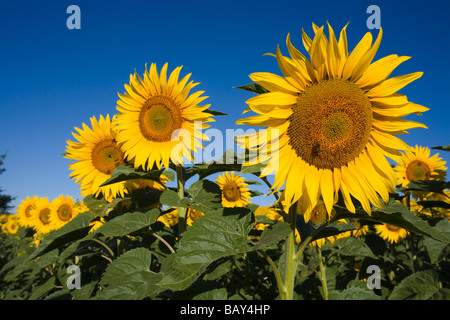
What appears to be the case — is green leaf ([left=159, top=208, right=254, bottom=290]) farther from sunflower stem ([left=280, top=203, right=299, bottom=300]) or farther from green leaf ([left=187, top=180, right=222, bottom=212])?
green leaf ([left=187, top=180, right=222, bottom=212])

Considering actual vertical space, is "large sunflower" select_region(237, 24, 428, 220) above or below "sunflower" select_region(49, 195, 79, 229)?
above

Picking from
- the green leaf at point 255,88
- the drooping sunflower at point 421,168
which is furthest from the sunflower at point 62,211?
the drooping sunflower at point 421,168

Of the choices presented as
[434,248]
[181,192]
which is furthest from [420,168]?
[181,192]

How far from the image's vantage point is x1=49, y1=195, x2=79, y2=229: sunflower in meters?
6.55

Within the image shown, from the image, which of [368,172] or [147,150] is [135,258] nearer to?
[147,150]

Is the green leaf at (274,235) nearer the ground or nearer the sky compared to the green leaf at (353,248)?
nearer the sky

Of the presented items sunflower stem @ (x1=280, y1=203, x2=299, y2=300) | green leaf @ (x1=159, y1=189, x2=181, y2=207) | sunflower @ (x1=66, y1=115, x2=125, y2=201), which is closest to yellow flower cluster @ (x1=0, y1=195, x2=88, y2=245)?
sunflower @ (x1=66, y1=115, x2=125, y2=201)

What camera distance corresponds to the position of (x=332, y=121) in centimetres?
231

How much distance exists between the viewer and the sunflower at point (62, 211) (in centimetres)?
655

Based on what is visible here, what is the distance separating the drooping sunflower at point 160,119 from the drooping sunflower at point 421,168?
4.15m

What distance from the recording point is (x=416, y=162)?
20.1ft

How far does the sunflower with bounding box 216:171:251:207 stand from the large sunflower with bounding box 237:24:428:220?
397 cm

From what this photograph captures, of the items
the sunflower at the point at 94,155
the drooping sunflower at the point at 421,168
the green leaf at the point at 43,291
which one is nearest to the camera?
the sunflower at the point at 94,155

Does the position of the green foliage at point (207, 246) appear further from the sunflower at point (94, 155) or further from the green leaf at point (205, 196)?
the sunflower at point (94, 155)
